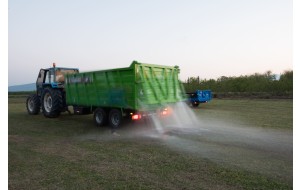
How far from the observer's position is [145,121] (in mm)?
11430

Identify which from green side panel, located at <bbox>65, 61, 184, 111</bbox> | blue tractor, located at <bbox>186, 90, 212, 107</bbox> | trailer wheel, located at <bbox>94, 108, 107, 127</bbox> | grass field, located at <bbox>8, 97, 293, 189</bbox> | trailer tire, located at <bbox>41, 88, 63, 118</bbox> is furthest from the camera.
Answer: blue tractor, located at <bbox>186, 90, 212, 107</bbox>

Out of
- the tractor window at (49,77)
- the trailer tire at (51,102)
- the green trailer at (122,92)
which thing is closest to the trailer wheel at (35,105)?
the trailer tire at (51,102)

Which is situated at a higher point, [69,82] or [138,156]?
[69,82]

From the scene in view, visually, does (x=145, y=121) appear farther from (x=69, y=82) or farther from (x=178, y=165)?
(x=178, y=165)

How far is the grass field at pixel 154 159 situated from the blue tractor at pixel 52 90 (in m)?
4.18

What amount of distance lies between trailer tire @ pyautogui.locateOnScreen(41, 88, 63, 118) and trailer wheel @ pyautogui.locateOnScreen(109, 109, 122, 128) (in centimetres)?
433

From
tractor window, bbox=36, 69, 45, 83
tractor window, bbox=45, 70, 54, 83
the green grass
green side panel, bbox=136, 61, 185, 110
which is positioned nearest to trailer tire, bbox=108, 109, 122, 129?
green side panel, bbox=136, 61, 185, 110

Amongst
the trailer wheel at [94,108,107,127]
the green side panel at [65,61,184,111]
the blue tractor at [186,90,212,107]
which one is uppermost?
the green side panel at [65,61,184,111]

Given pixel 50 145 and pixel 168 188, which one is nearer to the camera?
pixel 168 188

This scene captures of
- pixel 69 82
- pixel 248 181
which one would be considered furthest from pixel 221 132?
pixel 69 82

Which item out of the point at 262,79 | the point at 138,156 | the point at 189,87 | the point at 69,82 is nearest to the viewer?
the point at 138,156

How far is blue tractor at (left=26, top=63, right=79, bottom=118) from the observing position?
1380 cm

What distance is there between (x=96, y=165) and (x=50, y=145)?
2.54 metres

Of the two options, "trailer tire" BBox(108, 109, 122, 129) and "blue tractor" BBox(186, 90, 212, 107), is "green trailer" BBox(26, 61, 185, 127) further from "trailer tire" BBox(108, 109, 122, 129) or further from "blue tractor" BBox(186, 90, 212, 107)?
"blue tractor" BBox(186, 90, 212, 107)
